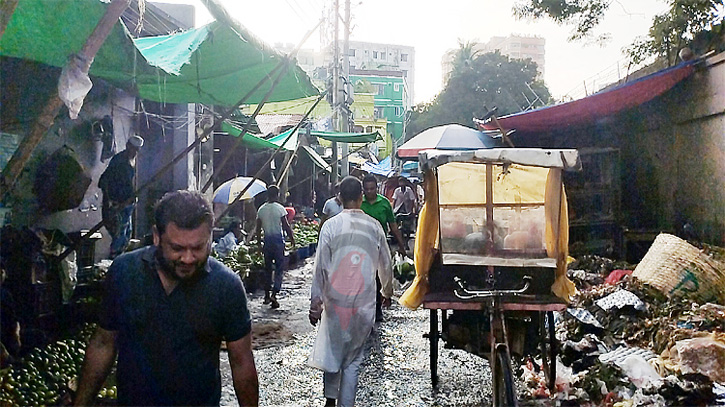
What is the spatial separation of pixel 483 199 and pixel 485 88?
36416 millimetres

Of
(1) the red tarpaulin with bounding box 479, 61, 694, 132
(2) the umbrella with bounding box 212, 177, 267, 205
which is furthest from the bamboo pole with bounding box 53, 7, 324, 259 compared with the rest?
(2) the umbrella with bounding box 212, 177, 267, 205

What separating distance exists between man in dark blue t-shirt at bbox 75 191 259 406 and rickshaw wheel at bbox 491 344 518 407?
5.84 feet

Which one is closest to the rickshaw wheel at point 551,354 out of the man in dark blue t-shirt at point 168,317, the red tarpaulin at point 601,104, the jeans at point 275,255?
the man in dark blue t-shirt at point 168,317

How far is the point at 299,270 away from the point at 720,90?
847cm

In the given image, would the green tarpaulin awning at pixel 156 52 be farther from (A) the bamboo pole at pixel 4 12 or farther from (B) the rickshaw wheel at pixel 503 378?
(B) the rickshaw wheel at pixel 503 378

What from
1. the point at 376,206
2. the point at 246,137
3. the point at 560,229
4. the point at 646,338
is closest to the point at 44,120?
the point at 560,229

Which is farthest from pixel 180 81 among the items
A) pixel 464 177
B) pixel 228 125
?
pixel 228 125

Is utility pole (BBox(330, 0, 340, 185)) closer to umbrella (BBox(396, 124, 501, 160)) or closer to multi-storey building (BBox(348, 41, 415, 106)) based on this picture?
umbrella (BBox(396, 124, 501, 160))

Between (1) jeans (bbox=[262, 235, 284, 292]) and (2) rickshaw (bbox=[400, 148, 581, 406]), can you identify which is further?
(1) jeans (bbox=[262, 235, 284, 292])

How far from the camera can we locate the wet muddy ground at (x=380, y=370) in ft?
17.5

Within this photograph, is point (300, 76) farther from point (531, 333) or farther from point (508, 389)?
point (508, 389)

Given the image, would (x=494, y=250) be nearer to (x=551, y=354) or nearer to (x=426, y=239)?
(x=426, y=239)

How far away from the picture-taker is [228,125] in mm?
11828

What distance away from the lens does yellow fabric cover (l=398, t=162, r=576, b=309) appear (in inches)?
199
